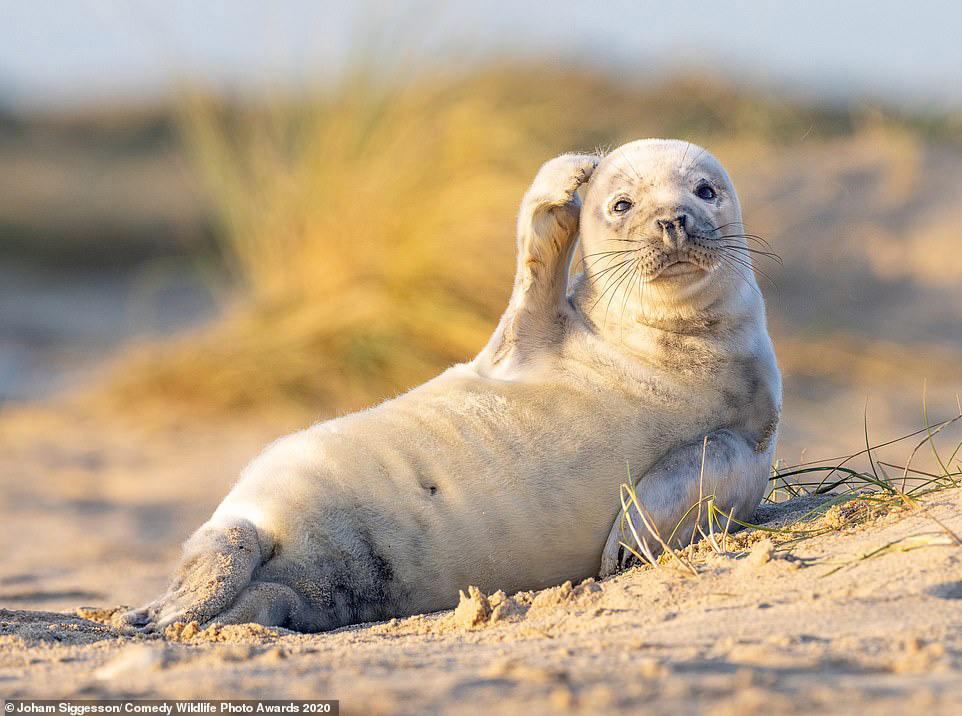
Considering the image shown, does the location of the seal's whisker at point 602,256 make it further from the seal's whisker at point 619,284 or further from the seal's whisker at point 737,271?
the seal's whisker at point 737,271

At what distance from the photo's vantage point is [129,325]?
53.7ft

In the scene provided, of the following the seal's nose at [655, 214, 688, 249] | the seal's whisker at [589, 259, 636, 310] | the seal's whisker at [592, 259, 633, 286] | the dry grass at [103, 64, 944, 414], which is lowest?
the seal's whisker at [589, 259, 636, 310]

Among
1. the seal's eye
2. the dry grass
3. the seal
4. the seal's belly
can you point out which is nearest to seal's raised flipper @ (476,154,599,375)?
the seal

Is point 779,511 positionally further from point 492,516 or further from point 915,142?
point 915,142

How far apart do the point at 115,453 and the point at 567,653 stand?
19.6 feet

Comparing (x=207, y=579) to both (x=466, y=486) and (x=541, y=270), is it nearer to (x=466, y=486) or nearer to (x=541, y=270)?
(x=466, y=486)

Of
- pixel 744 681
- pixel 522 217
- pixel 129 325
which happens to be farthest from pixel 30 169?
pixel 744 681

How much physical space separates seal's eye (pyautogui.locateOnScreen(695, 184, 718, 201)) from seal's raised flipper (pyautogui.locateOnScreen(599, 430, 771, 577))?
0.77 meters

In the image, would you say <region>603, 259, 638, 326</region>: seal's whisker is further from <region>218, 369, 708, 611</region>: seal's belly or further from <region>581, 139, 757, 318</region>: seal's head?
<region>218, 369, 708, 611</region>: seal's belly

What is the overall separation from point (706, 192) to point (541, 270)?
1.83 feet

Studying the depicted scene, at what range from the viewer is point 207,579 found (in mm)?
3232

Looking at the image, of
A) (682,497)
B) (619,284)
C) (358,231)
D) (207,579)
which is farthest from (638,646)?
(358,231)

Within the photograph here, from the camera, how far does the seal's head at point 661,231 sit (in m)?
3.58

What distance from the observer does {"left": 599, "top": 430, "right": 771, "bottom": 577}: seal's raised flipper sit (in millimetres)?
3359
